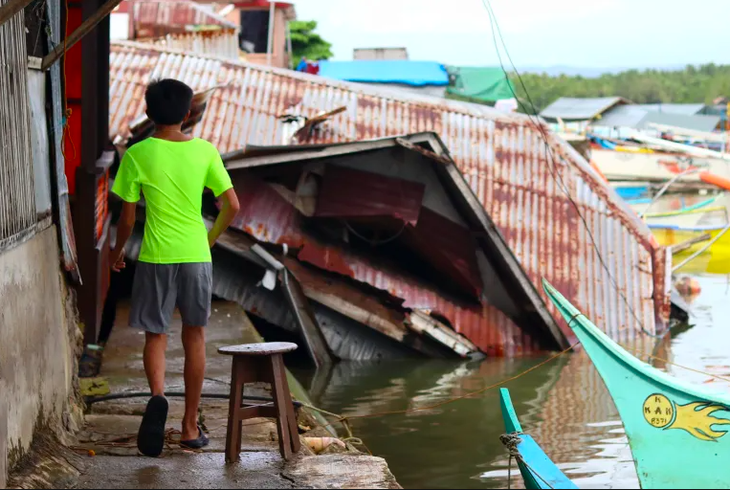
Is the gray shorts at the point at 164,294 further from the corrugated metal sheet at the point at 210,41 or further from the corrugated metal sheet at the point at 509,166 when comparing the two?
the corrugated metal sheet at the point at 210,41

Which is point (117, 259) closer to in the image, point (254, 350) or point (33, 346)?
point (33, 346)

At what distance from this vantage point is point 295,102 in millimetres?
15148

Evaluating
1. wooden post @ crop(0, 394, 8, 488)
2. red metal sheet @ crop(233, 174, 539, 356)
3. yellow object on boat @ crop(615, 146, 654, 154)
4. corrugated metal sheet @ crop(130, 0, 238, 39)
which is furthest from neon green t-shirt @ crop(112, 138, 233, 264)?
yellow object on boat @ crop(615, 146, 654, 154)

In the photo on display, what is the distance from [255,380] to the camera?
5.06m

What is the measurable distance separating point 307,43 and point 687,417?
3854cm

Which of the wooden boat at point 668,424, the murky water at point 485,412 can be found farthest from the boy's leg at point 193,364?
the murky water at point 485,412

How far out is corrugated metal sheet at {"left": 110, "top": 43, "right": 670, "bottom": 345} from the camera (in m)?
14.0

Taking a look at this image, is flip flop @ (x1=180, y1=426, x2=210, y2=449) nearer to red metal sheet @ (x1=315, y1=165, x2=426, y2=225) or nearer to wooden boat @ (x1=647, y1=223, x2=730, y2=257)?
red metal sheet @ (x1=315, y1=165, x2=426, y2=225)

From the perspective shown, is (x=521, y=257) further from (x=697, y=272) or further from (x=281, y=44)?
(x=281, y=44)

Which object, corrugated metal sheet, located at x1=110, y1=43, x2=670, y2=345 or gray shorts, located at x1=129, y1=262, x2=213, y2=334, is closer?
gray shorts, located at x1=129, y1=262, x2=213, y2=334

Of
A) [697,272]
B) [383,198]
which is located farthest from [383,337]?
[697,272]

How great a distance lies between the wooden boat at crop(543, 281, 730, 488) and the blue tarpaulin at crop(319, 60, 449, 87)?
1151 inches

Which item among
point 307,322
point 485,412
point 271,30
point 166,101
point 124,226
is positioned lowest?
point 485,412

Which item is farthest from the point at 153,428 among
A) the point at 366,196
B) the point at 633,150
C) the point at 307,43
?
the point at 307,43
